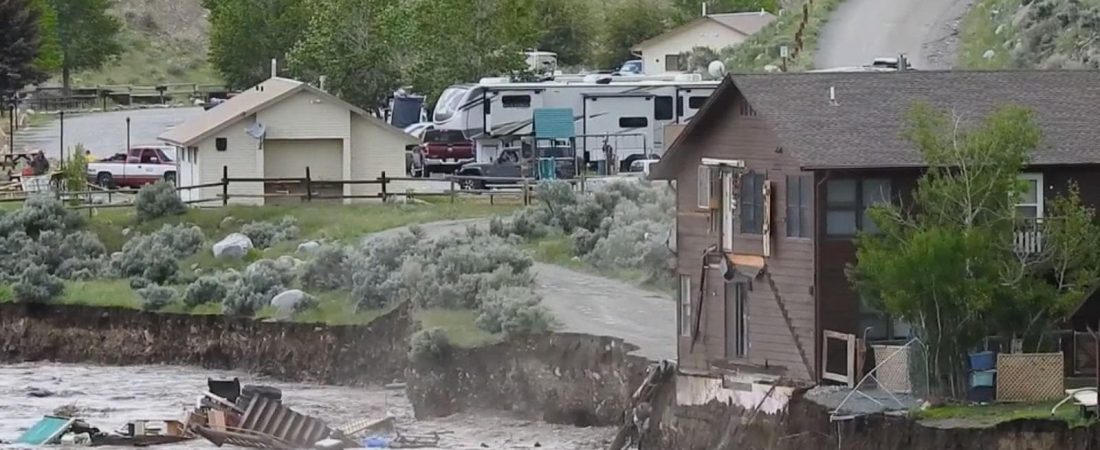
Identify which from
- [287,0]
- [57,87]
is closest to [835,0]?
[287,0]

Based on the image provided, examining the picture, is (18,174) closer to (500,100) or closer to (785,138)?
(500,100)

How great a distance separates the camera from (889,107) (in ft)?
135

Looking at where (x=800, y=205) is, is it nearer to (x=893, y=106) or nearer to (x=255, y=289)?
(x=893, y=106)

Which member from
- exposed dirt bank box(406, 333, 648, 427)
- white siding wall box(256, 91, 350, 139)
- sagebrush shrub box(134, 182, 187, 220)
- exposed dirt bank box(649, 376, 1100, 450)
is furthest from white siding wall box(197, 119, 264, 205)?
exposed dirt bank box(649, 376, 1100, 450)

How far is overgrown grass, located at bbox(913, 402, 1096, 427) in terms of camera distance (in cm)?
3544

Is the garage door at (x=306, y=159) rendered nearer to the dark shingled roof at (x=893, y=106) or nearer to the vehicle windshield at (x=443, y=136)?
the vehicle windshield at (x=443, y=136)

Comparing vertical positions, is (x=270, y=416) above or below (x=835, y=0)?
below

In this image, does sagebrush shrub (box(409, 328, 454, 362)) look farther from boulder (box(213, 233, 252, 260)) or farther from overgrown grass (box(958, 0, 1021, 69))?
overgrown grass (box(958, 0, 1021, 69))

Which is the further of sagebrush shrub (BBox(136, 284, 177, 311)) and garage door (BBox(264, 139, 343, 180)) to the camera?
garage door (BBox(264, 139, 343, 180))

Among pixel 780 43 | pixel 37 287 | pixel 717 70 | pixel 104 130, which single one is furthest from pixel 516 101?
pixel 104 130

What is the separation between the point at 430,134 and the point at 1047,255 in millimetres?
46982

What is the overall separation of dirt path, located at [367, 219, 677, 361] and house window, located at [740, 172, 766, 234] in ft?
15.2

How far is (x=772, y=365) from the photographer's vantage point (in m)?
40.5

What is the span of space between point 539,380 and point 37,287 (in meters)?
19.9
